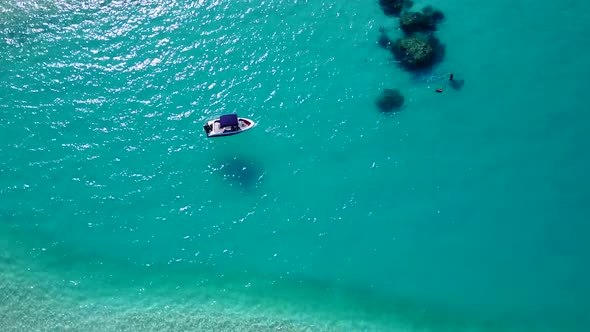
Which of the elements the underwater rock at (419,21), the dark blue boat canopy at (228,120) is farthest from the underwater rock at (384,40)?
the dark blue boat canopy at (228,120)

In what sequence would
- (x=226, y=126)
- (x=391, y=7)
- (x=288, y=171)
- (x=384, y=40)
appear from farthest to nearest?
(x=391, y=7)
(x=384, y=40)
(x=288, y=171)
(x=226, y=126)

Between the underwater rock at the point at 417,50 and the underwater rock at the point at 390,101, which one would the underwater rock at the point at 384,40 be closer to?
the underwater rock at the point at 417,50

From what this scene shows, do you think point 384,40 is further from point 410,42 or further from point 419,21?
point 419,21

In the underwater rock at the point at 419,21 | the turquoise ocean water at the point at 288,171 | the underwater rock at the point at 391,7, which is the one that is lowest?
the turquoise ocean water at the point at 288,171

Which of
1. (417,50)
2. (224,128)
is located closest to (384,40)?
(417,50)

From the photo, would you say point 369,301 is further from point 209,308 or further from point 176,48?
point 176,48

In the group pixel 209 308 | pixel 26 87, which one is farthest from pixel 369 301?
→ pixel 26 87
